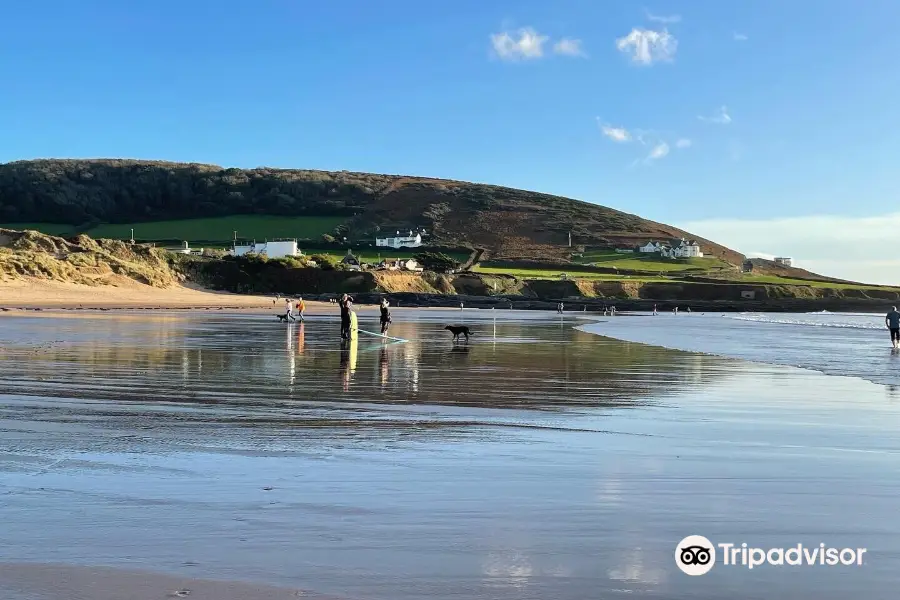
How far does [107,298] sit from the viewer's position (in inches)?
2477

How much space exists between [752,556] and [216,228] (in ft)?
490

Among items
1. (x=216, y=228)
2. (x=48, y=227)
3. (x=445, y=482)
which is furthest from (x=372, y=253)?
(x=445, y=482)

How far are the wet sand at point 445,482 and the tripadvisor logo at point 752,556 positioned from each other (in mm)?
119

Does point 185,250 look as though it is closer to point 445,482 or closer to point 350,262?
point 350,262

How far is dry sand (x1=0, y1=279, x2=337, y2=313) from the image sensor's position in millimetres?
55184

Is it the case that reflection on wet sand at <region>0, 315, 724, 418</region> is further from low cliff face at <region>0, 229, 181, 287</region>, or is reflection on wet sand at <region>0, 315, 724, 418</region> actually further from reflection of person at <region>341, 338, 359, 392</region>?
low cliff face at <region>0, 229, 181, 287</region>

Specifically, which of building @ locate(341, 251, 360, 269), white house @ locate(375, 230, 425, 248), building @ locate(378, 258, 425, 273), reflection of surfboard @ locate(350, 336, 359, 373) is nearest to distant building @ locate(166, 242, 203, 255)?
building @ locate(341, 251, 360, 269)

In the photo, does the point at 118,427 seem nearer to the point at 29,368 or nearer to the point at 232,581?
the point at 232,581

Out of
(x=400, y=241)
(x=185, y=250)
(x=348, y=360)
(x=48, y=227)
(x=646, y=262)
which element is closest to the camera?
(x=348, y=360)

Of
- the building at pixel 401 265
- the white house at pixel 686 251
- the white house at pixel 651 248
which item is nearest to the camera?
the building at pixel 401 265

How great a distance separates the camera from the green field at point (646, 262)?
120250 millimetres

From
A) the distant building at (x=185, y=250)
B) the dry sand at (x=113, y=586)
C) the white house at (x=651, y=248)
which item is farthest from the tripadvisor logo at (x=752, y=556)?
the white house at (x=651, y=248)

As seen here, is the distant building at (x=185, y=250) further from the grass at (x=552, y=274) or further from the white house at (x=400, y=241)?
the grass at (x=552, y=274)

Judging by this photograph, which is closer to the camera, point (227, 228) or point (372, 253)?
point (372, 253)
